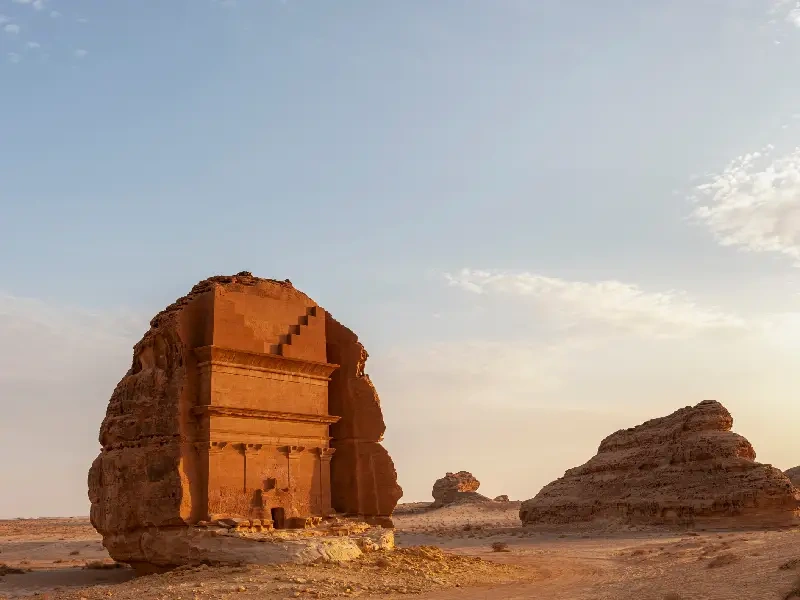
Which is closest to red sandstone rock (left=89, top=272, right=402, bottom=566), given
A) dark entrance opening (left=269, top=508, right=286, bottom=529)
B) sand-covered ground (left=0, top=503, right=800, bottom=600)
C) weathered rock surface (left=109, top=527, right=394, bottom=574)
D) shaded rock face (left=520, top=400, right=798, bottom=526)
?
dark entrance opening (left=269, top=508, right=286, bottom=529)

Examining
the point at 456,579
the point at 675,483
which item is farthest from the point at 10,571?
the point at 675,483

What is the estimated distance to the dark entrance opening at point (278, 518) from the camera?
58.1ft

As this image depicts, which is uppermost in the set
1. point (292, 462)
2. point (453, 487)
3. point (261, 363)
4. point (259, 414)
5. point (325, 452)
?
point (261, 363)

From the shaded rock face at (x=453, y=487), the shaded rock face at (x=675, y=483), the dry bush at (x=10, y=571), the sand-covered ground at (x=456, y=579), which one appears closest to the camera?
the sand-covered ground at (x=456, y=579)

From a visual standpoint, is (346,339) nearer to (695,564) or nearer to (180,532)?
(180,532)

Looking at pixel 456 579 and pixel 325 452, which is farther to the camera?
pixel 325 452

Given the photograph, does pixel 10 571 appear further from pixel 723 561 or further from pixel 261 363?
pixel 723 561

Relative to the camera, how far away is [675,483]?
42.4 meters

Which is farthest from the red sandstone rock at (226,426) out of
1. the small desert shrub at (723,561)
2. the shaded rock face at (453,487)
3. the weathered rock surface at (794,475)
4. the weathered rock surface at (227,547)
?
the shaded rock face at (453,487)

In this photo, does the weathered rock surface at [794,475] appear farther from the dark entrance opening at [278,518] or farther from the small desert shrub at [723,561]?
the dark entrance opening at [278,518]

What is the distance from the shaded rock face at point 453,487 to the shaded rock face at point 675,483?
31.9 meters

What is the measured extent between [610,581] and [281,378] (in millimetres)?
8965

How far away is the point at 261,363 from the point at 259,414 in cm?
123

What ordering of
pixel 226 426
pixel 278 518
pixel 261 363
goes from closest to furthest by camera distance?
pixel 226 426 < pixel 278 518 < pixel 261 363
